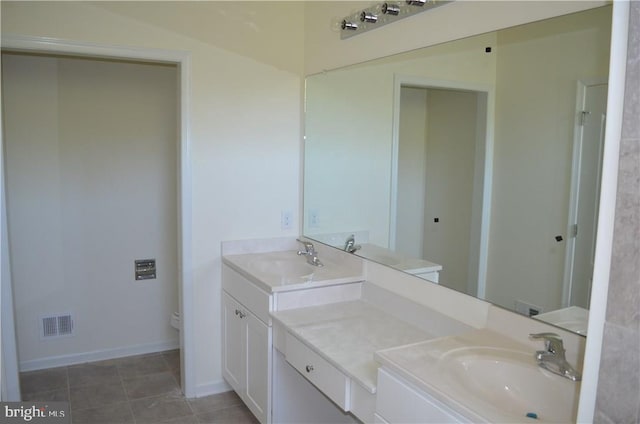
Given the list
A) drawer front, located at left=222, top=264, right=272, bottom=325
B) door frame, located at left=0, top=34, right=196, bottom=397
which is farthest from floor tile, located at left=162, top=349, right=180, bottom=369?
drawer front, located at left=222, top=264, right=272, bottom=325

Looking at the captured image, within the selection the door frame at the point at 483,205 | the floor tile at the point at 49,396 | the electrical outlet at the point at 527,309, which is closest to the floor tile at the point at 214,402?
the floor tile at the point at 49,396

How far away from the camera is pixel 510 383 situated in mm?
1554

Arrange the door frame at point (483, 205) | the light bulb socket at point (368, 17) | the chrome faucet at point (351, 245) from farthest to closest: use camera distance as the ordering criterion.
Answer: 1. the chrome faucet at point (351, 245)
2. the light bulb socket at point (368, 17)
3. the door frame at point (483, 205)

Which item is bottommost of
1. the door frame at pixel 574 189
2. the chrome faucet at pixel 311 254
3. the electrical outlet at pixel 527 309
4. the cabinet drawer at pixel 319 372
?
the cabinet drawer at pixel 319 372

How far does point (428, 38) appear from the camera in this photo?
6.89ft

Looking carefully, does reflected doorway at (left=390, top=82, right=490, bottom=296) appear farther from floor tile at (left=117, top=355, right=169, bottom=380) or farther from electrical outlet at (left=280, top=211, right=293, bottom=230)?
floor tile at (left=117, top=355, right=169, bottom=380)

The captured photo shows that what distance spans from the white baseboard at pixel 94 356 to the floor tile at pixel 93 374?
0.06m

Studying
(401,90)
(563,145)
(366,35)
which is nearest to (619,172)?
(563,145)

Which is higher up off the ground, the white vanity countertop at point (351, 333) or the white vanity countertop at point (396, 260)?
the white vanity countertop at point (396, 260)

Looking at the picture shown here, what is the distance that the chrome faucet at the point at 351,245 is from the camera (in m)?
2.74

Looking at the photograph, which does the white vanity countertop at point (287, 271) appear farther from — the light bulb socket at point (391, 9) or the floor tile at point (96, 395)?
the light bulb socket at point (391, 9)

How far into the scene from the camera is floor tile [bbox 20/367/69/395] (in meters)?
3.16

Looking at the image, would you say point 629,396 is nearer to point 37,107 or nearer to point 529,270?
point 529,270

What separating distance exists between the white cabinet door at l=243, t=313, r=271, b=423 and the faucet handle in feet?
4.15
